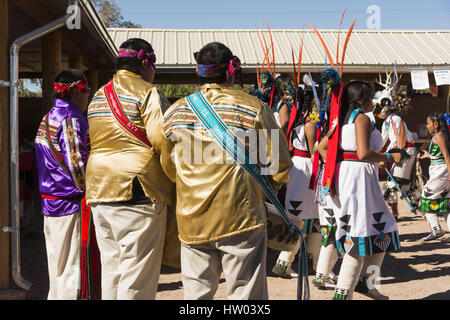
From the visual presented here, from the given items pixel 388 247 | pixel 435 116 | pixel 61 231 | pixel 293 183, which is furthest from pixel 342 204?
pixel 435 116

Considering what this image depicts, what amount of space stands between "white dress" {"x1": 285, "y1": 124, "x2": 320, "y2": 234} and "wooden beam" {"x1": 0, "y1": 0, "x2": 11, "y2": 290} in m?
2.67

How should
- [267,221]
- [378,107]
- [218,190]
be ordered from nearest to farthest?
1. [218,190]
2. [267,221]
3. [378,107]

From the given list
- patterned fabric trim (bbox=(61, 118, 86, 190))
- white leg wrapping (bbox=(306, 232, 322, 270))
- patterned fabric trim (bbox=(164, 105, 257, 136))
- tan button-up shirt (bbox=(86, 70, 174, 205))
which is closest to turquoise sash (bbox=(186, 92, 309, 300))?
patterned fabric trim (bbox=(164, 105, 257, 136))

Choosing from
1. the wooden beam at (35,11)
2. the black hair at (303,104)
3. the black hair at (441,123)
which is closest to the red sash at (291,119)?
the black hair at (303,104)

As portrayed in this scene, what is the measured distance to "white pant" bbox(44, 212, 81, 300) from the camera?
359 cm

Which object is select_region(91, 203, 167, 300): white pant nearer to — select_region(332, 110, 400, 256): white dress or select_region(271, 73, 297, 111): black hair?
select_region(332, 110, 400, 256): white dress

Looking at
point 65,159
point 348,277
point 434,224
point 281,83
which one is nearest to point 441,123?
point 434,224

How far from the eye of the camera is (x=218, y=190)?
2607 millimetres

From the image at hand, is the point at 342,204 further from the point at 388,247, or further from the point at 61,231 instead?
the point at 61,231

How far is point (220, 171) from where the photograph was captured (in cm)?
261

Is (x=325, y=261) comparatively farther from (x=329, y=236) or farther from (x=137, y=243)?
(x=137, y=243)

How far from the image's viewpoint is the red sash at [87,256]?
11.8 ft

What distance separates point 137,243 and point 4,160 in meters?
2.03
